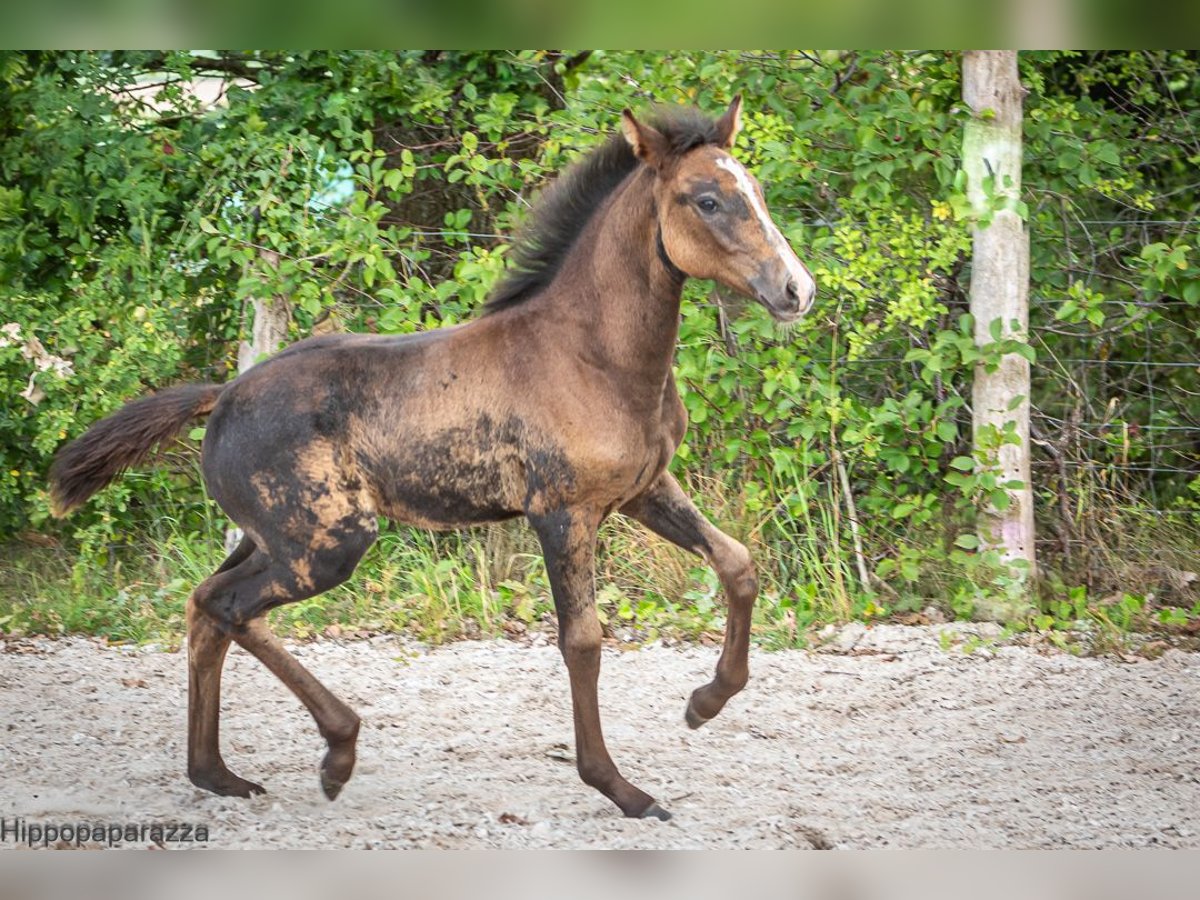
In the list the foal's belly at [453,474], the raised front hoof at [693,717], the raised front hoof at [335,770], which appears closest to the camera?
the foal's belly at [453,474]

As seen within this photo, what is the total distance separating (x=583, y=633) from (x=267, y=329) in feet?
11.8

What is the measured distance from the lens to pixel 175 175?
750 centimetres

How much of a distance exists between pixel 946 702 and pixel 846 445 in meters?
1.80

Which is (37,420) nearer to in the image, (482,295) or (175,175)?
(175,175)

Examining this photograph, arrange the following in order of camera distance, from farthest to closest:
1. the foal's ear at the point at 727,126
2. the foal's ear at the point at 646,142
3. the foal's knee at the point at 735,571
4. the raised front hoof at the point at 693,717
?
the raised front hoof at the point at 693,717, the foal's knee at the point at 735,571, the foal's ear at the point at 727,126, the foal's ear at the point at 646,142

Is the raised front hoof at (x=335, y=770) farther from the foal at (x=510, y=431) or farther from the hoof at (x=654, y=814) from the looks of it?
the hoof at (x=654, y=814)

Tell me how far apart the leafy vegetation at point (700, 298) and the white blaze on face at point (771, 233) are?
2.44 m

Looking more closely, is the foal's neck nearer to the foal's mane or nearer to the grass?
the foal's mane

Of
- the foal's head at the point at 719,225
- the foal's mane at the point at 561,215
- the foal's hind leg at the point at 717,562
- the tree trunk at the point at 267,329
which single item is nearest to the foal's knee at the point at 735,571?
the foal's hind leg at the point at 717,562

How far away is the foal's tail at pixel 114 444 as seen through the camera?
468 cm

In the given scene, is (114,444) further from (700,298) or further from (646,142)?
(700,298)

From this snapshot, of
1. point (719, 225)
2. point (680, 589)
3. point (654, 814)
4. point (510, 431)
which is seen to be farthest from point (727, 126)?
point (680, 589)

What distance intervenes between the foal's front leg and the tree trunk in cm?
334
